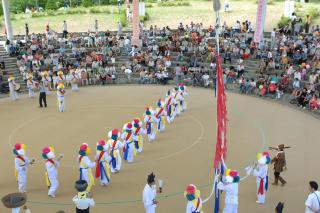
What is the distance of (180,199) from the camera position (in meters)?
10.5

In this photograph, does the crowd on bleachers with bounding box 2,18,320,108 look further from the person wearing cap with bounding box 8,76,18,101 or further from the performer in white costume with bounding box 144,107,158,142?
the performer in white costume with bounding box 144,107,158,142

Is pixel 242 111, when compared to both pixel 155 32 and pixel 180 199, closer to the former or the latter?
pixel 180 199

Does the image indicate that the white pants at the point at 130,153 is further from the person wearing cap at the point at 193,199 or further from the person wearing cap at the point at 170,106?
the person wearing cap at the point at 193,199

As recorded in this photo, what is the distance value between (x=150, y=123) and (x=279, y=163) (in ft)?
16.5

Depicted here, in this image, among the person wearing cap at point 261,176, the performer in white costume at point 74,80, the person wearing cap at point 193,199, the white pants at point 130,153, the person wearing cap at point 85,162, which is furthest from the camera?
the performer in white costume at point 74,80

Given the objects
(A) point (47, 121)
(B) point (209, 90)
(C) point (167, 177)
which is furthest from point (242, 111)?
(A) point (47, 121)

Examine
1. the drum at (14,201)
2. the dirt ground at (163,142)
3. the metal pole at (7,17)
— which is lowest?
the dirt ground at (163,142)

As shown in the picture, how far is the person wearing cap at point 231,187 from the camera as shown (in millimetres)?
8938

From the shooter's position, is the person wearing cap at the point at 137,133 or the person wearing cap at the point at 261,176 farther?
the person wearing cap at the point at 137,133

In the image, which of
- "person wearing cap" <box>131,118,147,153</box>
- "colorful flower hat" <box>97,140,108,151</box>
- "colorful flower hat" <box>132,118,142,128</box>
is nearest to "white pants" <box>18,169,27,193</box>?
"colorful flower hat" <box>97,140,108,151</box>

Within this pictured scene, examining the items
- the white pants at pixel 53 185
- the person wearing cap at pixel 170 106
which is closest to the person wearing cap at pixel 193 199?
the white pants at pixel 53 185

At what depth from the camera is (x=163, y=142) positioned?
47.3 feet

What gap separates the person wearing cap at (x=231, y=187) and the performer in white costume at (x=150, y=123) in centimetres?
543

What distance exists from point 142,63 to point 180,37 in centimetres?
399
